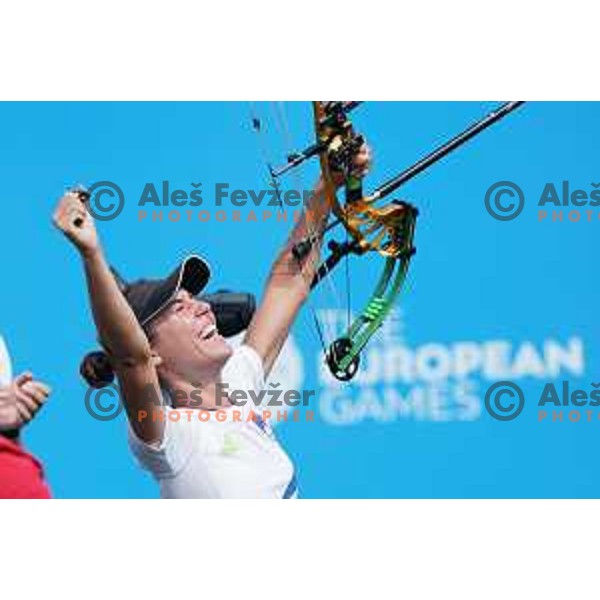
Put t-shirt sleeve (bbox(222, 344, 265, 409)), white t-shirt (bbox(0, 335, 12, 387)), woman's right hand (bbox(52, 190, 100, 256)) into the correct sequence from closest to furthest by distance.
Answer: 1. woman's right hand (bbox(52, 190, 100, 256))
2. white t-shirt (bbox(0, 335, 12, 387))
3. t-shirt sleeve (bbox(222, 344, 265, 409))

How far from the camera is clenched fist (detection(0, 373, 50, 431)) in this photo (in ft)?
10.0

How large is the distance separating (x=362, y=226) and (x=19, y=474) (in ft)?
2.81

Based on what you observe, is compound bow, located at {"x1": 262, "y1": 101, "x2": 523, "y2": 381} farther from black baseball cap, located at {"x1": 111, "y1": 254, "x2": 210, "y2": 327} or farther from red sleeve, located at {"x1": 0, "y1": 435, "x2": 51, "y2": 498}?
red sleeve, located at {"x1": 0, "y1": 435, "x2": 51, "y2": 498}

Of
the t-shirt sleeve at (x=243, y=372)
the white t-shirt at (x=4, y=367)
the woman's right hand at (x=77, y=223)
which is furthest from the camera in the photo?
the t-shirt sleeve at (x=243, y=372)

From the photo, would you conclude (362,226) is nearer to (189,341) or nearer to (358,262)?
(358,262)

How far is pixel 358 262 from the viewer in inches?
127

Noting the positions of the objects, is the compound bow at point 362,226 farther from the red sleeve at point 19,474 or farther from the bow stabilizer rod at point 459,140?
the red sleeve at point 19,474

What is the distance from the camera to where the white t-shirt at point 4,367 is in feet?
10.1

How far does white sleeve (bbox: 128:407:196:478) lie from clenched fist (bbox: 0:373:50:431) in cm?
19

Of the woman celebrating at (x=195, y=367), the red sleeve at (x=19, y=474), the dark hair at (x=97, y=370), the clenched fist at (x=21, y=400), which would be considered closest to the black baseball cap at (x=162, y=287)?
the woman celebrating at (x=195, y=367)

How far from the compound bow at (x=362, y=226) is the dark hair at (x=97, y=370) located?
448 millimetres

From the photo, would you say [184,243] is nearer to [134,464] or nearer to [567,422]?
[134,464]

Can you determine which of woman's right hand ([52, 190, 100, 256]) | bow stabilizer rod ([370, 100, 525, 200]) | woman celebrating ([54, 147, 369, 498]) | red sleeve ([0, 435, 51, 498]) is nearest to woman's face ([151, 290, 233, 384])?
woman celebrating ([54, 147, 369, 498])

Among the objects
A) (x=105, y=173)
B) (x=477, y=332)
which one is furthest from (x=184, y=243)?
(x=477, y=332)
